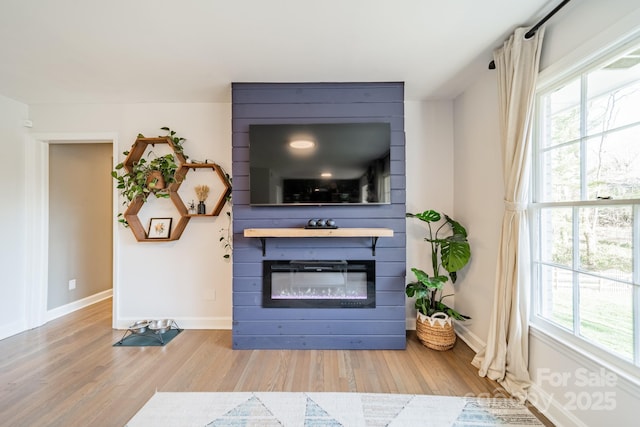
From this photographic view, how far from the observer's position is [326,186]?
2.27m

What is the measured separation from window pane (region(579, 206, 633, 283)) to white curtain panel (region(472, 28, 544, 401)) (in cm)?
30

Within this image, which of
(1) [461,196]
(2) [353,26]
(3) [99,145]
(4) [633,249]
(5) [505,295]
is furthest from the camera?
(3) [99,145]

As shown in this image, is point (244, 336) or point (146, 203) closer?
point (244, 336)

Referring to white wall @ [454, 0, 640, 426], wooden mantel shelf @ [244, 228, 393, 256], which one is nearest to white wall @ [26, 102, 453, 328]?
white wall @ [454, 0, 640, 426]

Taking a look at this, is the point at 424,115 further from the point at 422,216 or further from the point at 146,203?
the point at 146,203

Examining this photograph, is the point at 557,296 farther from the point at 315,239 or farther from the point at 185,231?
the point at 185,231

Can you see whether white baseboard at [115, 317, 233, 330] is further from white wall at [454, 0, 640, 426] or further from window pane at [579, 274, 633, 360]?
window pane at [579, 274, 633, 360]

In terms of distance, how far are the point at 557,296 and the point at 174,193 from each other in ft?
10.8

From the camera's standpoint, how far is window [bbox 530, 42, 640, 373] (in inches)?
47.9

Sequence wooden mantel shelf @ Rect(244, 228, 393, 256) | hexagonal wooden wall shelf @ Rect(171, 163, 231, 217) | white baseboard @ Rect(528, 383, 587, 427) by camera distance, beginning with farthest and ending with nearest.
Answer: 1. hexagonal wooden wall shelf @ Rect(171, 163, 231, 217)
2. wooden mantel shelf @ Rect(244, 228, 393, 256)
3. white baseboard @ Rect(528, 383, 587, 427)

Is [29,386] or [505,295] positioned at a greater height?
[505,295]

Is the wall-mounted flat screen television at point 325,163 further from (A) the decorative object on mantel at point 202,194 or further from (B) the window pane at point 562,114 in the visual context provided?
(B) the window pane at point 562,114

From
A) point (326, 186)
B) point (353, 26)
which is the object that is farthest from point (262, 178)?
point (353, 26)

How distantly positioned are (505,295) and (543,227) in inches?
20.6
